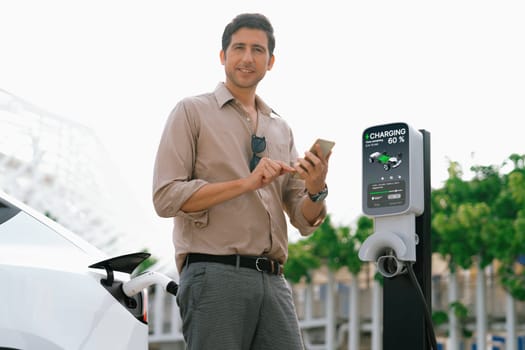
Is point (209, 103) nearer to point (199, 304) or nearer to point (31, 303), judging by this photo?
point (199, 304)

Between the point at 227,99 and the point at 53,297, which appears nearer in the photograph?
the point at 53,297

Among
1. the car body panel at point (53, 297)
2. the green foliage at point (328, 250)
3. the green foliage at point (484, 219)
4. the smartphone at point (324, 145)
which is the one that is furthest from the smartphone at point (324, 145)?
the green foliage at point (328, 250)

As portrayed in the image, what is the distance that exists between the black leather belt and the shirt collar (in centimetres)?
50

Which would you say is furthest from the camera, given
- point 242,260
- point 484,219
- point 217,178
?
point 484,219

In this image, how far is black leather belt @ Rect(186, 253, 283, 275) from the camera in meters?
2.46

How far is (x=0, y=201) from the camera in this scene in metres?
2.53

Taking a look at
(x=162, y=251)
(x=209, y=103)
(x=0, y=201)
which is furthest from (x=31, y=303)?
(x=162, y=251)

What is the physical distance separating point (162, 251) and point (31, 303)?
3037 centimetres

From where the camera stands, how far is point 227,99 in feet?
8.75

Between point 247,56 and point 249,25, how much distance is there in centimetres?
11

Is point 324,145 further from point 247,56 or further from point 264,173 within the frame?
point 247,56

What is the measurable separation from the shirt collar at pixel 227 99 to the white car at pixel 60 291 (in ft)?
1.82

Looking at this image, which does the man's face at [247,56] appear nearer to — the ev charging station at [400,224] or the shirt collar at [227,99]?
the shirt collar at [227,99]

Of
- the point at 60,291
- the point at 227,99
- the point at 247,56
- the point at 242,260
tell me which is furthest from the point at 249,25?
the point at 60,291
